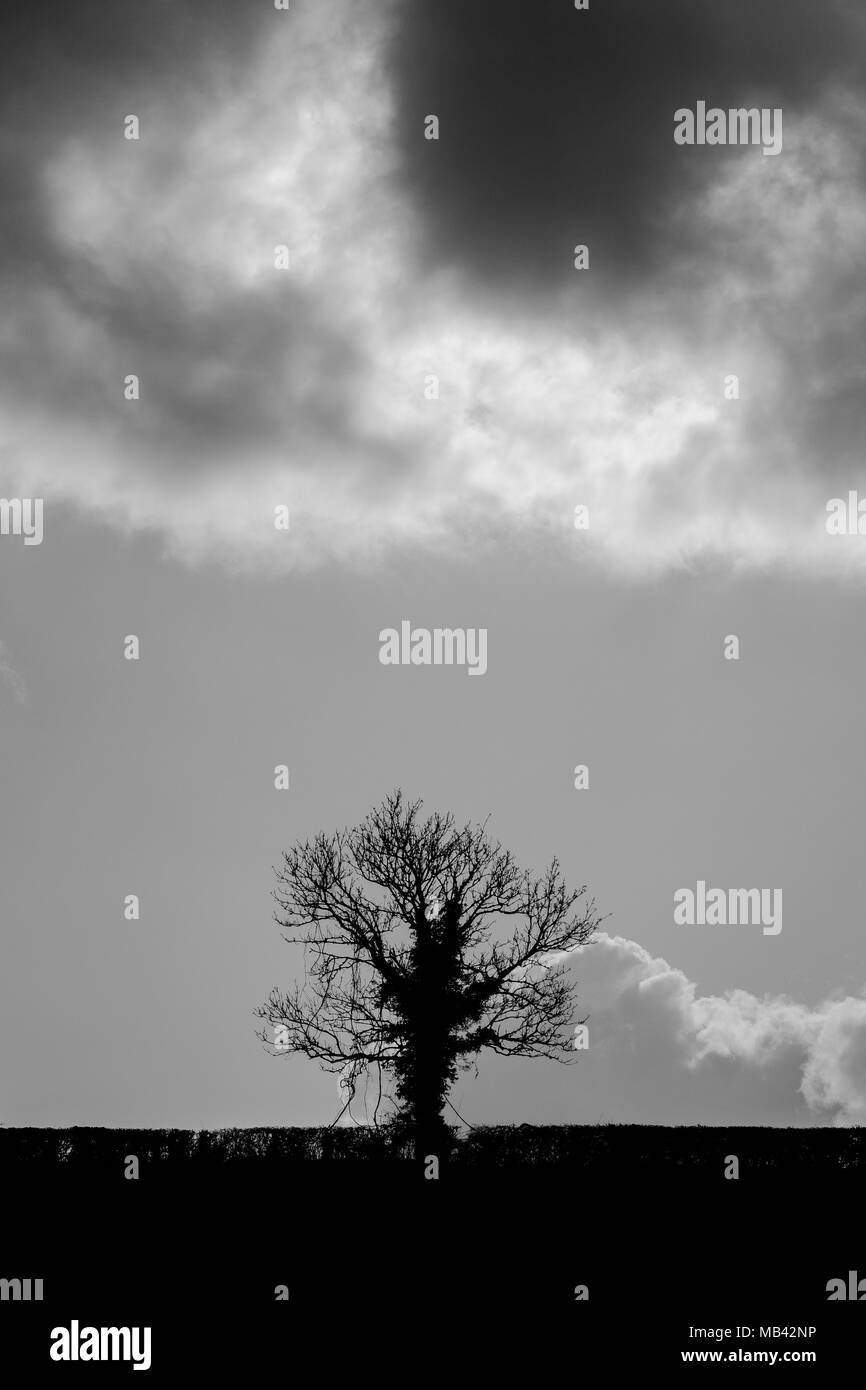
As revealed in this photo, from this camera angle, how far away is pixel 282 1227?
82.8ft

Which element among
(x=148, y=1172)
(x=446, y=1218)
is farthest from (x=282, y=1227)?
(x=148, y=1172)

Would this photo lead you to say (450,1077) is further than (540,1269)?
Yes

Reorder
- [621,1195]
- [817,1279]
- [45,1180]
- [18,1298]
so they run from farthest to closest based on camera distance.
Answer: [45,1180]
[621,1195]
[817,1279]
[18,1298]

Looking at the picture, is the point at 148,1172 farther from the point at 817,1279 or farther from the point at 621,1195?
the point at 817,1279

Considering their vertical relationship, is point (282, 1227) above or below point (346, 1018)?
below

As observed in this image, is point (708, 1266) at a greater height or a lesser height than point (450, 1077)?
lesser

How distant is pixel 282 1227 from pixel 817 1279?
10954mm

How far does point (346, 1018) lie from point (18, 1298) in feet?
53.5

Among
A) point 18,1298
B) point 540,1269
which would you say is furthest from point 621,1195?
point 18,1298
